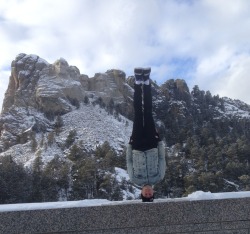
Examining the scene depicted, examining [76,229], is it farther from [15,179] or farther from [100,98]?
[100,98]

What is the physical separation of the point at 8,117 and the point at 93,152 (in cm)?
1310

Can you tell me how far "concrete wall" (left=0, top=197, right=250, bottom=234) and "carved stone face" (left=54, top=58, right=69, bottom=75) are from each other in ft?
169

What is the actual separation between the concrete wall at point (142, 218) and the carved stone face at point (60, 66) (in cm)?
5162

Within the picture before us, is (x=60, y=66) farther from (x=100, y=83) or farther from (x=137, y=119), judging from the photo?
(x=137, y=119)

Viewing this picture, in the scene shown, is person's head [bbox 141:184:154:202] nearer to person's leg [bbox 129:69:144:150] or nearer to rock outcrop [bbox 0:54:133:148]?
person's leg [bbox 129:69:144:150]

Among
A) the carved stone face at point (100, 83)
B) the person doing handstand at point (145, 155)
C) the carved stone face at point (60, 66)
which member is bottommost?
the person doing handstand at point (145, 155)

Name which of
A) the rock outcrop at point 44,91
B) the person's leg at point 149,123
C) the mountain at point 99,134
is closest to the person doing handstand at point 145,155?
the person's leg at point 149,123

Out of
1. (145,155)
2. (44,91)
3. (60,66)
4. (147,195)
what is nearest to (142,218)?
(147,195)

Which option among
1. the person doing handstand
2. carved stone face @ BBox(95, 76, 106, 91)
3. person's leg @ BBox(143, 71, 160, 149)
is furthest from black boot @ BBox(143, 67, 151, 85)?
carved stone face @ BBox(95, 76, 106, 91)

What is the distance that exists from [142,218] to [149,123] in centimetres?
154

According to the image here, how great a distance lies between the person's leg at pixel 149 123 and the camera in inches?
196

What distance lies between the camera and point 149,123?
5.12 meters

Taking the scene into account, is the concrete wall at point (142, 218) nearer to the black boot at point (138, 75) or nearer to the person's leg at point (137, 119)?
the person's leg at point (137, 119)

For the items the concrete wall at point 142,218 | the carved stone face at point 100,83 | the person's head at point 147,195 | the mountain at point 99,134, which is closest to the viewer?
the concrete wall at point 142,218
